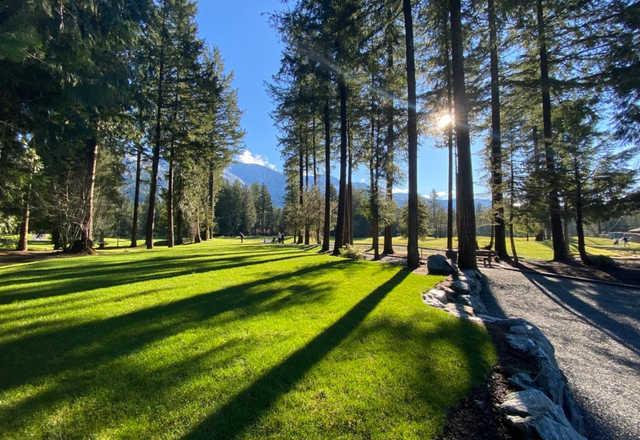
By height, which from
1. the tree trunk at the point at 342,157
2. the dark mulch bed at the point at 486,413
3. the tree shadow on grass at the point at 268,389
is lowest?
the dark mulch bed at the point at 486,413

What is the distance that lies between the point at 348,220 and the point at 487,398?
17.4 meters

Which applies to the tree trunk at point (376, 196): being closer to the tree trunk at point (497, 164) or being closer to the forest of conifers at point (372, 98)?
the forest of conifers at point (372, 98)

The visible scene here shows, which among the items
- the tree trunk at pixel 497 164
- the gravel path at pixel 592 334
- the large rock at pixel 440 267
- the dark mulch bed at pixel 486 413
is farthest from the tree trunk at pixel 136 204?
the tree trunk at pixel 497 164

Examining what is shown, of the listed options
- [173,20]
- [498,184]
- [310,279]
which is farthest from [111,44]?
[498,184]

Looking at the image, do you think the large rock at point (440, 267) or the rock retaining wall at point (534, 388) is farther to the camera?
the large rock at point (440, 267)

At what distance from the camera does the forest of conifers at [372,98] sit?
6781 millimetres

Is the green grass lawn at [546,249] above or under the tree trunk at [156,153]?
under

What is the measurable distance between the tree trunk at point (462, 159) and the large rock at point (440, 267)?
2.93ft

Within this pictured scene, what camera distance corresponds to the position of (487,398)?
2.59 meters

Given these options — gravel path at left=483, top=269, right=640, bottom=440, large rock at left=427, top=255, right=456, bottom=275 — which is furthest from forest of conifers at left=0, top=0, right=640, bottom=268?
gravel path at left=483, top=269, right=640, bottom=440

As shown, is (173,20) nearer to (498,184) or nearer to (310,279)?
(310,279)

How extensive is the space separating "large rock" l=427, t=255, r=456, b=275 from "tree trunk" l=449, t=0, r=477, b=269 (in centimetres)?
89

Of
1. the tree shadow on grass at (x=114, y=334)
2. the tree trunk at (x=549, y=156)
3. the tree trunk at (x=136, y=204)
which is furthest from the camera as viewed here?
the tree trunk at (x=136, y=204)

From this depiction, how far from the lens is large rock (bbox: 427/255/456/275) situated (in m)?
8.30
